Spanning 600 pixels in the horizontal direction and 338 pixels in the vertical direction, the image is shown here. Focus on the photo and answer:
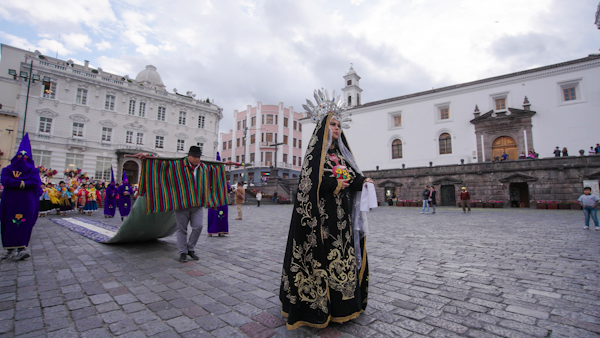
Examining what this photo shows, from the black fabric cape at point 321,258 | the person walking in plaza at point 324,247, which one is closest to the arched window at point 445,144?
the person walking in plaza at point 324,247

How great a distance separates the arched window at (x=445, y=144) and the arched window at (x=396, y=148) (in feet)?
14.6

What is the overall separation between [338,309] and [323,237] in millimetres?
624

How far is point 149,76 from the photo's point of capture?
40438 mm

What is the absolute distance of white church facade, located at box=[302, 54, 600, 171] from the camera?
24.4m

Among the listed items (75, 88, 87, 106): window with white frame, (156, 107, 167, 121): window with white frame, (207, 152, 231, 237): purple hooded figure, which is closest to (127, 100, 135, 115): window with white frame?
(156, 107, 167, 121): window with white frame

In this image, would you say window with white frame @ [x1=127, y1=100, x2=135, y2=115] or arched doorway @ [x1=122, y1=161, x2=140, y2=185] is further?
window with white frame @ [x1=127, y1=100, x2=135, y2=115]

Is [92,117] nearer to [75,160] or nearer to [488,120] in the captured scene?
[75,160]

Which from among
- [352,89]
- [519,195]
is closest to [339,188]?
A: [519,195]

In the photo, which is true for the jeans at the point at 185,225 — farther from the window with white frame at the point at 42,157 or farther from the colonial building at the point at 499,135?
the window with white frame at the point at 42,157

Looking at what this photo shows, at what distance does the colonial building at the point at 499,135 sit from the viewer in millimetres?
21000

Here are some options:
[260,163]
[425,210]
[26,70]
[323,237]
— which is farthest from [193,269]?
[260,163]

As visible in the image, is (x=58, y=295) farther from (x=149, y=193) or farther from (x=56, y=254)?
(x=56, y=254)

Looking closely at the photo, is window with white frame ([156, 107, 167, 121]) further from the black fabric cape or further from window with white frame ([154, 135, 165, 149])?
the black fabric cape

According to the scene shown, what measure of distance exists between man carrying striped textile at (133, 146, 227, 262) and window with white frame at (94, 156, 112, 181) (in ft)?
102
